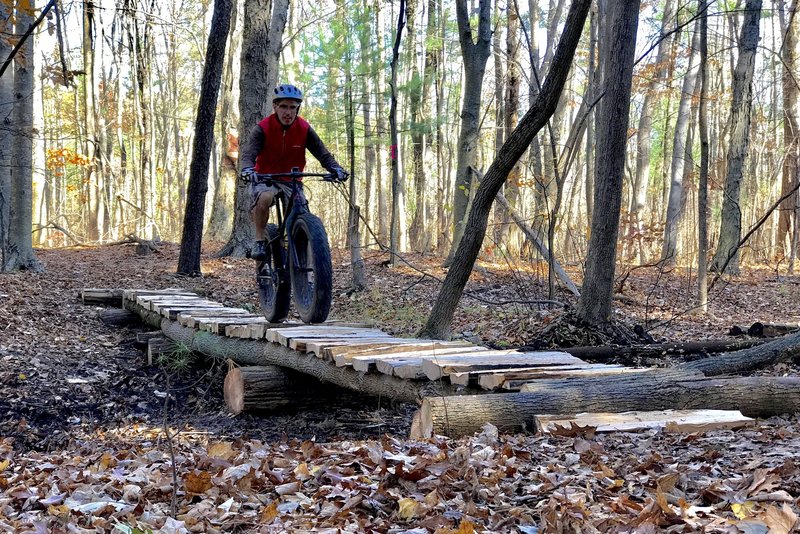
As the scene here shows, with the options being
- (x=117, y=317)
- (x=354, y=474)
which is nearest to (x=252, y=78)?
(x=117, y=317)

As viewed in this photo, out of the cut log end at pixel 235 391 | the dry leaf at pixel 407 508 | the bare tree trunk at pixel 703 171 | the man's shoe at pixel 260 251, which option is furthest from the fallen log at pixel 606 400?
the bare tree trunk at pixel 703 171

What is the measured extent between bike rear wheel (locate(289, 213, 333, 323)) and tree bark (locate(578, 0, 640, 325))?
2727mm

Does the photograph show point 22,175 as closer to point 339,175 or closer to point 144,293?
point 144,293

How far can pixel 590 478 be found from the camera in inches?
129

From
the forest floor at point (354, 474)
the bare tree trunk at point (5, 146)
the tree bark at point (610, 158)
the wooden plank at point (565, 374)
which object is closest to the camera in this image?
the forest floor at point (354, 474)

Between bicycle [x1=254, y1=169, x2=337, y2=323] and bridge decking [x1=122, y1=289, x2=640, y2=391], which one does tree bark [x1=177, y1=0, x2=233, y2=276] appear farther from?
bicycle [x1=254, y1=169, x2=337, y2=323]

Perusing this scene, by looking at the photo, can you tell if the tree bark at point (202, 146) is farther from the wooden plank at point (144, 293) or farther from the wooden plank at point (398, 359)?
the wooden plank at point (398, 359)

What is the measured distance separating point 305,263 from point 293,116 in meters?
1.36

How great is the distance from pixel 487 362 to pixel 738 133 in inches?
491

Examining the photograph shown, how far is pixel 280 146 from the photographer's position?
7051mm

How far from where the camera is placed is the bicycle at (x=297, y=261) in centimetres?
660

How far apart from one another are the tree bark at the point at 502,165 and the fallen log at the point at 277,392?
106cm

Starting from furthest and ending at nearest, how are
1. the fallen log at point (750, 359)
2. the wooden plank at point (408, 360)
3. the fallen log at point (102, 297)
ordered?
the fallen log at point (102, 297) < the fallen log at point (750, 359) < the wooden plank at point (408, 360)

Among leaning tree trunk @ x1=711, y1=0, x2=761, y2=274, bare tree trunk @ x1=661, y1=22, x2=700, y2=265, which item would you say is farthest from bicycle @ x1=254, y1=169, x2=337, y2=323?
bare tree trunk @ x1=661, y1=22, x2=700, y2=265
